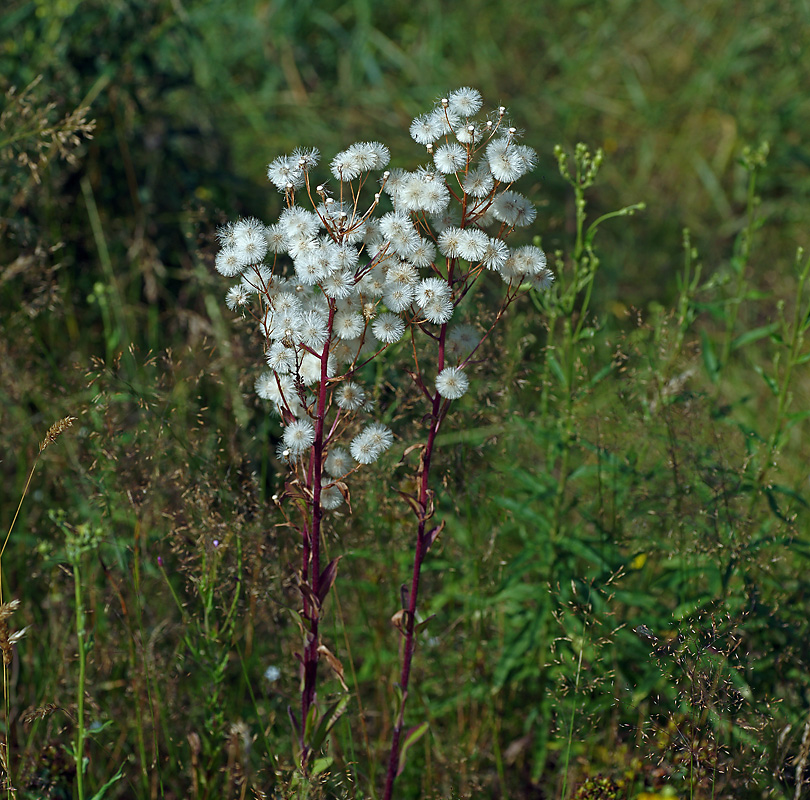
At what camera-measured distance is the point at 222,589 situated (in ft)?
5.51

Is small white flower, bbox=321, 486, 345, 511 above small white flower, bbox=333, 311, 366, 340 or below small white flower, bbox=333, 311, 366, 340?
below

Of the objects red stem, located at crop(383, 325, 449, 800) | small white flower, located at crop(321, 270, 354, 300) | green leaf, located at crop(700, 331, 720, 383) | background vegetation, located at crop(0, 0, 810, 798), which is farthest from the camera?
green leaf, located at crop(700, 331, 720, 383)

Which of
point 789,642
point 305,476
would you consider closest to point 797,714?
point 789,642

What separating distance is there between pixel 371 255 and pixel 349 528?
0.81 m

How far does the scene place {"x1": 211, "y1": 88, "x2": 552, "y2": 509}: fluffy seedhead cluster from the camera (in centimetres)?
124

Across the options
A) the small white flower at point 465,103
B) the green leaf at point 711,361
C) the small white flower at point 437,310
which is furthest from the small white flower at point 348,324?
the green leaf at point 711,361

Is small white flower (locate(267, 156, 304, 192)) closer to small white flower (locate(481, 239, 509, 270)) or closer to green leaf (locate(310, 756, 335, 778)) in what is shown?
small white flower (locate(481, 239, 509, 270))

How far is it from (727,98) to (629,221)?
3.36 ft

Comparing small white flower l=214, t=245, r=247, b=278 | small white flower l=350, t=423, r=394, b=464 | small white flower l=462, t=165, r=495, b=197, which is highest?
small white flower l=214, t=245, r=247, b=278

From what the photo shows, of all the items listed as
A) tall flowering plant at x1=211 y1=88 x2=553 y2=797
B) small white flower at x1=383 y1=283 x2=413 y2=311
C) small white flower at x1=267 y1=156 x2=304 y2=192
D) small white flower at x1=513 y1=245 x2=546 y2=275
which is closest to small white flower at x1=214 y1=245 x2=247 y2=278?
tall flowering plant at x1=211 y1=88 x2=553 y2=797

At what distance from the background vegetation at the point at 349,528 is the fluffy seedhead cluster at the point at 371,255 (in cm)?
15

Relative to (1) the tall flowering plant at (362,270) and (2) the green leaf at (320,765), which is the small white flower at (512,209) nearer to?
(1) the tall flowering plant at (362,270)

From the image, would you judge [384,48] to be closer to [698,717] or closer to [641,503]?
[641,503]

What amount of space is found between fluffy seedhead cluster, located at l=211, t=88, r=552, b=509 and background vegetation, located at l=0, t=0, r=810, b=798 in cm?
15
